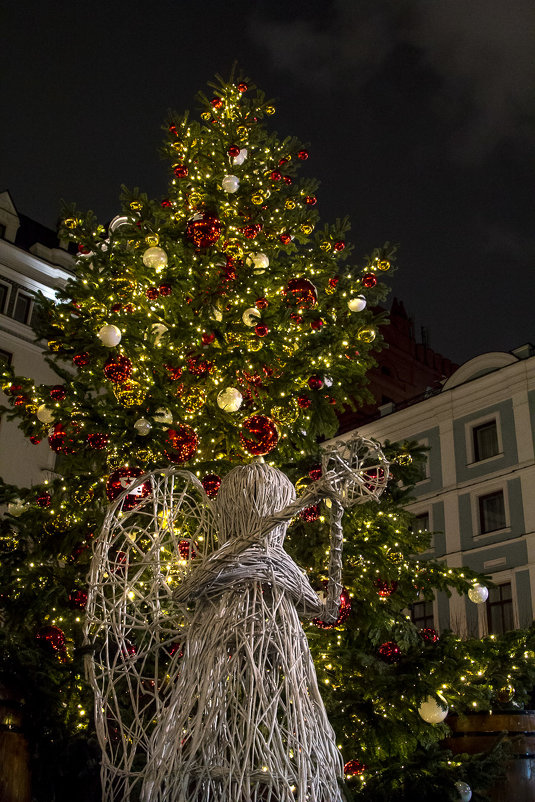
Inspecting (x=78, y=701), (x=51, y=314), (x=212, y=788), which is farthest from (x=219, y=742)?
(x=51, y=314)

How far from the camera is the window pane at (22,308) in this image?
51.3 ft

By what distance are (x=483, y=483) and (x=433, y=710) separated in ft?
40.1

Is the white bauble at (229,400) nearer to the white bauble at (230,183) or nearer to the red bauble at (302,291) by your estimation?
the red bauble at (302,291)

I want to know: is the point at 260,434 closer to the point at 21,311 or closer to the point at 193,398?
the point at 193,398

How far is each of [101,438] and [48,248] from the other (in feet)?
43.8

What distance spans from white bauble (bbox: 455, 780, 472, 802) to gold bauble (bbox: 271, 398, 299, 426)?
2.69 meters

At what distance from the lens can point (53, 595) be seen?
4.69 m

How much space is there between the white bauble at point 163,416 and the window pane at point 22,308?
1173cm

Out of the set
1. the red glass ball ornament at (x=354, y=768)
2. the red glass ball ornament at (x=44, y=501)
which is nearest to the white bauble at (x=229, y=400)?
the red glass ball ornament at (x=44, y=501)

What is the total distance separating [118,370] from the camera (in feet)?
15.3

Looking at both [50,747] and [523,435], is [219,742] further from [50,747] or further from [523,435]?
[523,435]

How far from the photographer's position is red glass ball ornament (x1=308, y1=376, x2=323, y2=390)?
522cm

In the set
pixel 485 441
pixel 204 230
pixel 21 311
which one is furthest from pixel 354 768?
pixel 21 311

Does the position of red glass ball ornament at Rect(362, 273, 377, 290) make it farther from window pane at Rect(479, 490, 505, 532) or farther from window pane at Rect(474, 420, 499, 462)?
window pane at Rect(474, 420, 499, 462)
